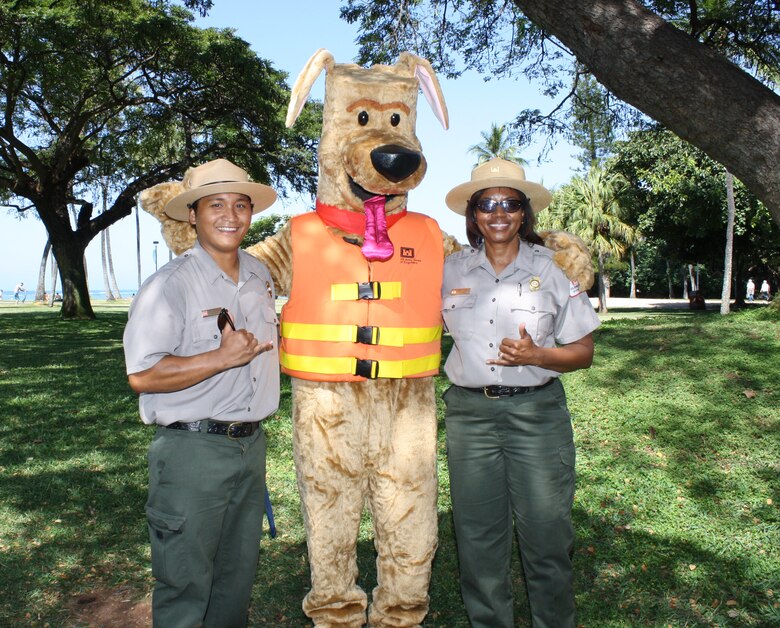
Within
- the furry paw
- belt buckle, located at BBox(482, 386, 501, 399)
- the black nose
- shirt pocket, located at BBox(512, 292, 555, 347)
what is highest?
the black nose

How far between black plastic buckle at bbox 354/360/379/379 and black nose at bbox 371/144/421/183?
2.65 feet

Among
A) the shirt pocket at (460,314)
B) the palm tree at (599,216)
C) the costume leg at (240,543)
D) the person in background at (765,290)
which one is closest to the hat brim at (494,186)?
the shirt pocket at (460,314)

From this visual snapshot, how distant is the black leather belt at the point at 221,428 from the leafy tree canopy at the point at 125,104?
45.7 ft

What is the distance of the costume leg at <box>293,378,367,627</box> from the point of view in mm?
3279

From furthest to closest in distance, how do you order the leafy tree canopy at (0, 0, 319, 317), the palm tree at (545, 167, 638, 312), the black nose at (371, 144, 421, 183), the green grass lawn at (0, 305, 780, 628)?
1. the palm tree at (545, 167, 638, 312)
2. the leafy tree canopy at (0, 0, 319, 317)
3. the green grass lawn at (0, 305, 780, 628)
4. the black nose at (371, 144, 421, 183)

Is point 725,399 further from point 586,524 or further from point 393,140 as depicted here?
point 393,140

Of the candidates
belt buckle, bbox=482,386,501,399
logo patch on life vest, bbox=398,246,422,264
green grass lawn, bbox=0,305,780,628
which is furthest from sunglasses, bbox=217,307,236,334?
green grass lawn, bbox=0,305,780,628

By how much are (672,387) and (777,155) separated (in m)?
3.65

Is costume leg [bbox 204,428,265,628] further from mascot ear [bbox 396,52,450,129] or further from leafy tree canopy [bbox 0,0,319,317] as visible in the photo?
leafy tree canopy [bbox 0,0,319,317]

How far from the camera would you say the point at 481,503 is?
319cm

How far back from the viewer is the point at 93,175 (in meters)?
23.8

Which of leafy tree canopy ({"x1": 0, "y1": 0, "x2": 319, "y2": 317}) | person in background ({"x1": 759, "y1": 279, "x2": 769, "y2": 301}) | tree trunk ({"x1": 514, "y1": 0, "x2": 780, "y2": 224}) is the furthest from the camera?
person in background ({"x1": 759, "y1": 279, "x2": 769, "y2": 301})

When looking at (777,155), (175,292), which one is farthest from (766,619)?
(175,292)

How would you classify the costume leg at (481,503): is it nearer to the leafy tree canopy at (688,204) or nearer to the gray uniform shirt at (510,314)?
the gray uniform shirt at (510,314)
